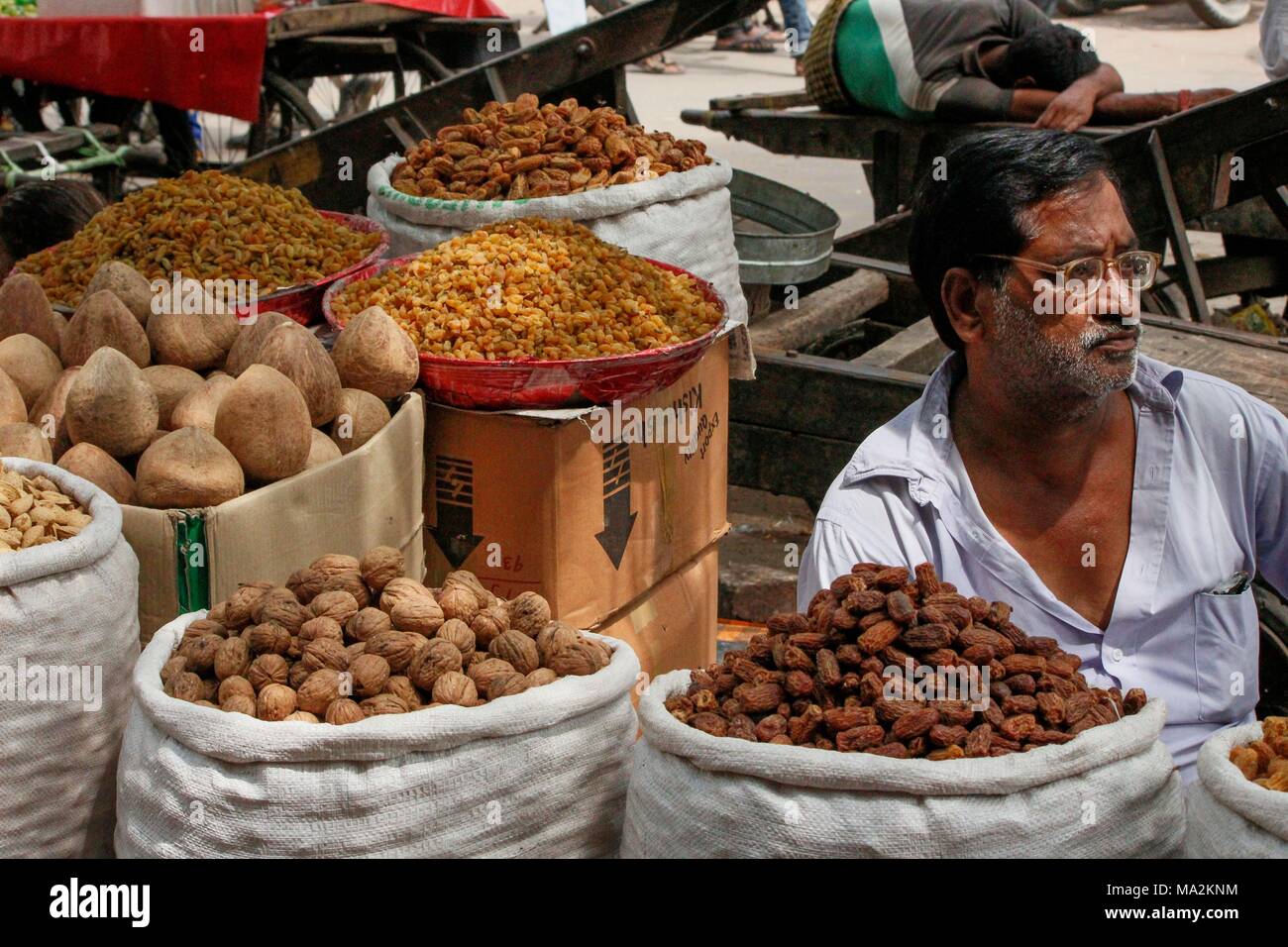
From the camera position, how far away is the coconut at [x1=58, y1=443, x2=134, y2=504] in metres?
2.13

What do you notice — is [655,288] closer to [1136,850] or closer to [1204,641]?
[1204,641]

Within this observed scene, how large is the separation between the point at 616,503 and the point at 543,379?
0.92ft

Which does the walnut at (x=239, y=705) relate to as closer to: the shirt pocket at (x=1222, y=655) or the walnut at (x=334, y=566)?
the walnut at (x=334, y=566)

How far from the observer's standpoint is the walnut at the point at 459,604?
184 cm

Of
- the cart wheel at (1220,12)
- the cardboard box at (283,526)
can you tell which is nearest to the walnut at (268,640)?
the cardboard box at (283,526)

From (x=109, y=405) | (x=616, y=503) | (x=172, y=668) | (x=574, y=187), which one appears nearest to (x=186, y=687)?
(x=172, y=668)

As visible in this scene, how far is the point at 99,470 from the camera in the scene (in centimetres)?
214

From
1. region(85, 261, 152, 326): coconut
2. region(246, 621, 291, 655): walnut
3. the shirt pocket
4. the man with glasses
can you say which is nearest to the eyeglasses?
the man with glasses

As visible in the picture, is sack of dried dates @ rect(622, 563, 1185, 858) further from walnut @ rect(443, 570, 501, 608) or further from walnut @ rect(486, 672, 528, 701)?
walnut @ rect(443, 570, 501, 608)

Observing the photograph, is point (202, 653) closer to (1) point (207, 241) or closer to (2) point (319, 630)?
(2) point (319, 630)

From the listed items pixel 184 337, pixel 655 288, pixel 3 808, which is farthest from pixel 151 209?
pixel 3 808

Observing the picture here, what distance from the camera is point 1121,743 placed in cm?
150

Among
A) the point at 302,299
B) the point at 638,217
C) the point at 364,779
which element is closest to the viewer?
the point at 364,779

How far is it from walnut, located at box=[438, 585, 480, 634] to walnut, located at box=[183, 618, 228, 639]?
0.27 metres
